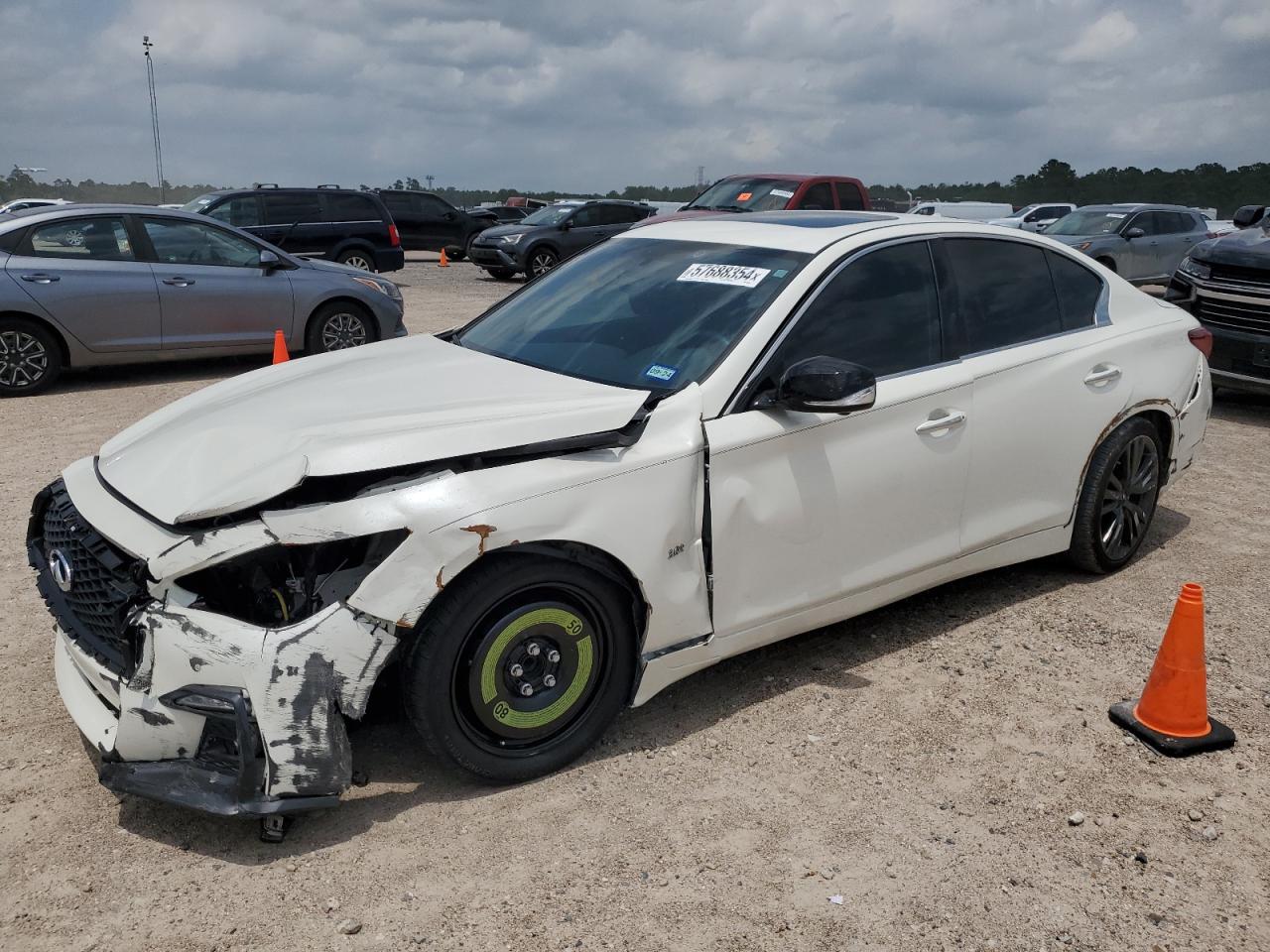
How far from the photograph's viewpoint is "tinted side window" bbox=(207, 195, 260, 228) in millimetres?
16469

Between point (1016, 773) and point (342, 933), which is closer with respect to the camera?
point (342, 933)

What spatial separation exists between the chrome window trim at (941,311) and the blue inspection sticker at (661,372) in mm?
236

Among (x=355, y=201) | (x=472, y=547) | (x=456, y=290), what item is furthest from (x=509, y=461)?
(x=456, y=290)

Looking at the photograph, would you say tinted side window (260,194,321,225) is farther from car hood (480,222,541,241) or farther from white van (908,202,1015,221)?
white van (908,202,1015,221)

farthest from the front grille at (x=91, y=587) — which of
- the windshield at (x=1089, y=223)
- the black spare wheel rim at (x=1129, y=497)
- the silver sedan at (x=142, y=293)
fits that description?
the windshield at (x=1089, y=223)

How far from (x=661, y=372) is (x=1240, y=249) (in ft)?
24.0

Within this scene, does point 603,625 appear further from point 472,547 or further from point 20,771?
point 20,771

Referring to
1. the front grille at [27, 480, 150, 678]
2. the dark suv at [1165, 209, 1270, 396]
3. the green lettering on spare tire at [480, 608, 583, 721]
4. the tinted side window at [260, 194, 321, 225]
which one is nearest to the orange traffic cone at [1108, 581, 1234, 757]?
the green lettering on spare tire at [480, 608, 583, 721]

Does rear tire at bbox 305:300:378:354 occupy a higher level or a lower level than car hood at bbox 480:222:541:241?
lower

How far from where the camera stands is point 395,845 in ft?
10.1

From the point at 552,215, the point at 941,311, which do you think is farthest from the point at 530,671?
the point at 552,215

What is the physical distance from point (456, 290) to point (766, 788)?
17187mm

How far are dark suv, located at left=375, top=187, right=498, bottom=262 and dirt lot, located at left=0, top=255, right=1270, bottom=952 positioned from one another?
75.0ft

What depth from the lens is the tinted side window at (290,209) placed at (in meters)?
16.6
